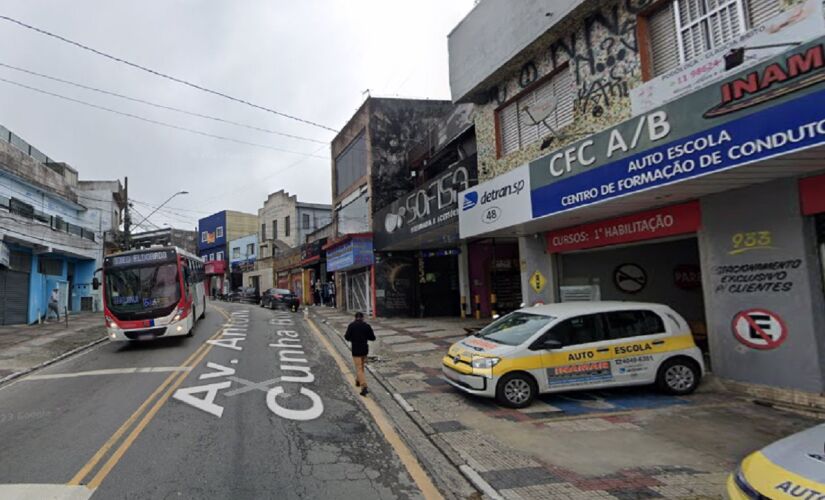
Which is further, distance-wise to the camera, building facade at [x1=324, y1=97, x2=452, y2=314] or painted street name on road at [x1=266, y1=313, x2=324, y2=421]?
building facade at [x1=324, y1=97, x2=452, y2=314]

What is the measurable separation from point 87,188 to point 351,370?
3145 cm

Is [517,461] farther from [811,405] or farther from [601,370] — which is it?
[811,405]

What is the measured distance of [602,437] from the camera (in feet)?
20.4

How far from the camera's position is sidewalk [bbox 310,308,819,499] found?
4.83m

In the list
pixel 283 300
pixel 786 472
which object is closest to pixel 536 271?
pixel 786 472

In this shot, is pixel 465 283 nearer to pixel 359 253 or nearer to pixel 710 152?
pixel 359 253

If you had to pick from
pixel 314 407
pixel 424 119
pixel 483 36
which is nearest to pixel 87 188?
pixel 424 119

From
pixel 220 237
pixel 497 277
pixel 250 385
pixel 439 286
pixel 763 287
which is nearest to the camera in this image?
pixel 763 287

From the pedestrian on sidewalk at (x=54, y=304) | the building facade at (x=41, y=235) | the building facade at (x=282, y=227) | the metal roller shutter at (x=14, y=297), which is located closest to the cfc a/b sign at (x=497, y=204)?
the building facade at (x=41, y=235)

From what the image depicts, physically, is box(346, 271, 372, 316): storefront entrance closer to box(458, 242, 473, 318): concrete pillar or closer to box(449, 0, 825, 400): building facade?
box(458, 242, 473, 318): concrete pillar


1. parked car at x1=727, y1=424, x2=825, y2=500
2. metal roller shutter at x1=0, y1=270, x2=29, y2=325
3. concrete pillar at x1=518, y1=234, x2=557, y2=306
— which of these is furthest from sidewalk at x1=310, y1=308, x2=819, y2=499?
metal roller shutter at x1=0, y1=270, x2=29, y2=325

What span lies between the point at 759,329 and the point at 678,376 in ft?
4.92

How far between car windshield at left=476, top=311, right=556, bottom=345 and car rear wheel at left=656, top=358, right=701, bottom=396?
2.17m

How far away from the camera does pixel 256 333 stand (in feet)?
55.3
